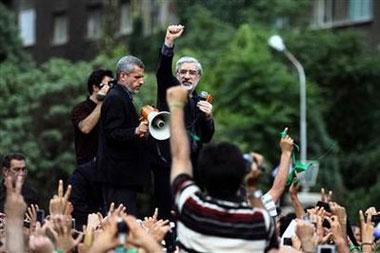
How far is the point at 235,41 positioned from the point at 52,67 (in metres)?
5.40

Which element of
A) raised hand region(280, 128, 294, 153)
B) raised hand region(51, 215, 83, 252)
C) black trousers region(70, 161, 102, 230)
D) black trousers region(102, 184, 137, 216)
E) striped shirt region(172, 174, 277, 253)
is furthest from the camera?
black trousers region(70, 161, 102, 230)

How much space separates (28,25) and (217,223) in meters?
60.7

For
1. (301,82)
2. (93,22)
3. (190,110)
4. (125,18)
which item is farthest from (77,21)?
(190,110)

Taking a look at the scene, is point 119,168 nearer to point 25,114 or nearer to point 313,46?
point 25,114

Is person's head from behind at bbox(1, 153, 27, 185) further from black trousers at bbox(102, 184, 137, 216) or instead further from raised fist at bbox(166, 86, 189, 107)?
raised fist at bbox(166, 86, 189, 107)

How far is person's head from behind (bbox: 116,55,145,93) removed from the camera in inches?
559

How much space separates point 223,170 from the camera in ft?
31.4

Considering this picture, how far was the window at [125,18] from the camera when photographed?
205ft

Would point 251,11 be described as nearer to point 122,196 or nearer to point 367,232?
point 122,196

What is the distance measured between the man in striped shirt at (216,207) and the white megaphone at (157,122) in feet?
13.3

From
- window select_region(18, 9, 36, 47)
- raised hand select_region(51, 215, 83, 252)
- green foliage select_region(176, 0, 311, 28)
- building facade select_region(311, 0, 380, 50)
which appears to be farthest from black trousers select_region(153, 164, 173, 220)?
window select_region(18, 9, 36, 47)

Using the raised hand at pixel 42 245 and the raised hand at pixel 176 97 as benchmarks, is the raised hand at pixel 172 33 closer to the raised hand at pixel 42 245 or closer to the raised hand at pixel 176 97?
the raised hand at pixel 176 97

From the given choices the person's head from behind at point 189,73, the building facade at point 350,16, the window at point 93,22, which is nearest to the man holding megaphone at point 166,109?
the person's head from behind at point 189,73

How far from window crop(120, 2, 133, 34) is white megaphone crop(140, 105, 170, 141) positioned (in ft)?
158
